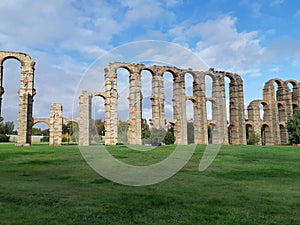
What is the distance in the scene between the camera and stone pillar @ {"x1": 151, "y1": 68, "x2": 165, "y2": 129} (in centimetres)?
3507

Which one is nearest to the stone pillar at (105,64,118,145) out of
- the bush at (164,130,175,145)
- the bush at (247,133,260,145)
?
the bush at (164,130,175,145)

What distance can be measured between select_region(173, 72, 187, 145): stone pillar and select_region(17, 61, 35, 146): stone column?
16.4 m

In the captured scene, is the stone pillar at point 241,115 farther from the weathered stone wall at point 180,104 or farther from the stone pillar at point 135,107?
the stone pillar at point 135,107

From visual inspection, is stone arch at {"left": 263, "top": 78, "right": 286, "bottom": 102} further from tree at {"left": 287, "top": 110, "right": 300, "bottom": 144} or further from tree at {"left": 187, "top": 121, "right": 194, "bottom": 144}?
tree at {"left": 187, "top": 121, "right": 194, "bottom": 144}

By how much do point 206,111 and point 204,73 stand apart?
17.0 ft

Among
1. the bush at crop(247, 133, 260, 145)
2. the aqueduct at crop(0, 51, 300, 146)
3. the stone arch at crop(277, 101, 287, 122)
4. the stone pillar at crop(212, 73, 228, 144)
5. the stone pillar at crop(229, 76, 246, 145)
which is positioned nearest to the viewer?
the aqueduct at crop(0, 51, 300, 146)

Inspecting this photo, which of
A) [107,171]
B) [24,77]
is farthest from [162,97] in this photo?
[107,171]

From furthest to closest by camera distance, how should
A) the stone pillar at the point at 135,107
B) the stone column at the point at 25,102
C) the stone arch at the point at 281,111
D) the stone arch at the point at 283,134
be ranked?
the stone arch at the point at 281,111 < the stone arch at the point at 283,134 < the stone pillar at the point at 135,107 < the stone column at the point at 25,102

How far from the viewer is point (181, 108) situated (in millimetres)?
37656

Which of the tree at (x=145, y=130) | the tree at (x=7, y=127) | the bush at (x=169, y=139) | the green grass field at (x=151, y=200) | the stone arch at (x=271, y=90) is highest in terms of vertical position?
the stone arch at (x=271, y=90)

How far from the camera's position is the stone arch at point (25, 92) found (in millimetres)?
29094

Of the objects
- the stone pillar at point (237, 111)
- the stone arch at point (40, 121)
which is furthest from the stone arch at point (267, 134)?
the stone arch at point (40, 121)

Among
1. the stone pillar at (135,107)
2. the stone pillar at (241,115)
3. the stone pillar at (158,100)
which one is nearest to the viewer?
the stone pillar at (135,107)

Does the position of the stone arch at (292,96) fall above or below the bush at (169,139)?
above
